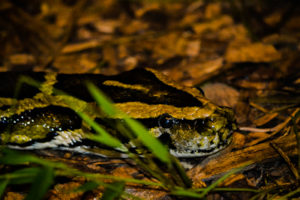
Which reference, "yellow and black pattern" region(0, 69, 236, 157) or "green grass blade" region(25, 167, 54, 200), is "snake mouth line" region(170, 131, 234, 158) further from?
"green grass blade" region(25, 167, 54, 200)

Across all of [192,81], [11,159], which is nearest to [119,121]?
[11,159]

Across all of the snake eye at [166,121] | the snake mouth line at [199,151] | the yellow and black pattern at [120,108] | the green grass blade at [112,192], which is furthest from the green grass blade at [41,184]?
the snake mouth line at [199,151]

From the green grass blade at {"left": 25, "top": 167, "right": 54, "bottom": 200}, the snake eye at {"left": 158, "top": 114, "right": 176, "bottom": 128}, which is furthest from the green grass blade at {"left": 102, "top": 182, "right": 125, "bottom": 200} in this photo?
the snake eye at {"left": 158, "top": 114, "right": 176, "bottom": 128}

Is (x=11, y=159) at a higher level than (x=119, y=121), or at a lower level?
lower

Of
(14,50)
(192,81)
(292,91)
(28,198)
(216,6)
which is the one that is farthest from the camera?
(216,6)

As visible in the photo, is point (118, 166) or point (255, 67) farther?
point (255, 67)

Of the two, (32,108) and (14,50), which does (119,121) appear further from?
(14,50)

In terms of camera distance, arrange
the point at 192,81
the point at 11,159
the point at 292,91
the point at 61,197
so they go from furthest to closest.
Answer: the point at 192,81 < the point at 292,91 < the point at 61,197 < the point at 11,159

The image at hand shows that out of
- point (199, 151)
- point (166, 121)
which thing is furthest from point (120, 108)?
point (199, 151)

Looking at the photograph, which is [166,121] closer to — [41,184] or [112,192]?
[112,192]
